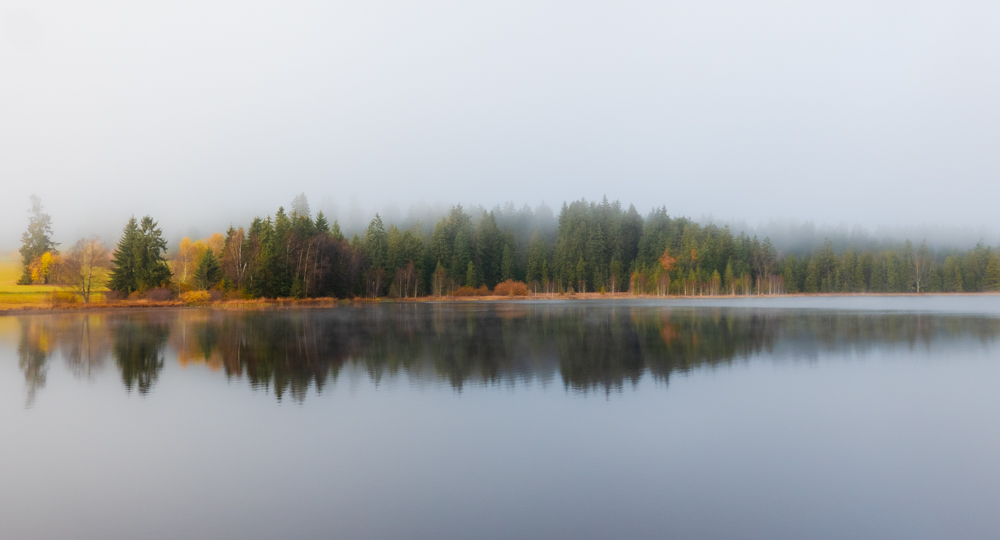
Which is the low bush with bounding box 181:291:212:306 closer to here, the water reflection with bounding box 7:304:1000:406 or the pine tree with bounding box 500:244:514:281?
the water reflection with bounding box 7:304:1000:406

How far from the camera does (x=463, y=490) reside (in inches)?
268

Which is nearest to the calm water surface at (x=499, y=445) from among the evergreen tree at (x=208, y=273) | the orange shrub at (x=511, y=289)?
the evergreen tree at (x=208, y=273)

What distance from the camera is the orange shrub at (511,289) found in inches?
3433

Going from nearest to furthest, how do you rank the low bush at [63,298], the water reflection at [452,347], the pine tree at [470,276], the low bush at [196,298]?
the water reflection at [452,347] → the low bush at [63,298] → the low bush at [196,298] → the pine tree at [470,276]

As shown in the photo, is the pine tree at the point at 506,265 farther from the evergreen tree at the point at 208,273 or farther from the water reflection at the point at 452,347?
the water reflection at the point at 452,347

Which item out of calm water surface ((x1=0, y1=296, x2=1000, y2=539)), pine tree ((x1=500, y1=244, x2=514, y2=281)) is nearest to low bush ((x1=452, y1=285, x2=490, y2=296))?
pine tree ((x1=500, y1=244, x2=514, y2=281))

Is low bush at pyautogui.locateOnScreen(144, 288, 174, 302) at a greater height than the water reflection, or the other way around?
low bush at pyautogui.locateOnScreen(144, 288, 174, 302)

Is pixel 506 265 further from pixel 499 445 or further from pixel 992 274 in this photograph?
pixel 992 274

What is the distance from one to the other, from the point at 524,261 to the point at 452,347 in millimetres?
77500

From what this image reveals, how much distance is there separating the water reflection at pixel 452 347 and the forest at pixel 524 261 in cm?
2816

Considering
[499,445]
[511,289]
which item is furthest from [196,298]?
[499,445]

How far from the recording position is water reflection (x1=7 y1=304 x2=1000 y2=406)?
47.9 ft

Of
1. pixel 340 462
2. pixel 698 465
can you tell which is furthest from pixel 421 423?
pixel 698 465

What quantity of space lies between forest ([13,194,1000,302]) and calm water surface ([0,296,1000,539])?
42.2 metres
